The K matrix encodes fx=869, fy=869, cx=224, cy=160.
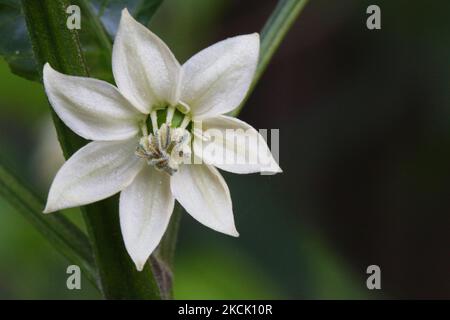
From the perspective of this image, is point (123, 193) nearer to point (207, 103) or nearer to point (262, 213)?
point (207, 103)

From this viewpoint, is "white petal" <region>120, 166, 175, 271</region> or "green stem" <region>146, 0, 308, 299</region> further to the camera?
"green stem" <region>146, 0, 308, 299</region>

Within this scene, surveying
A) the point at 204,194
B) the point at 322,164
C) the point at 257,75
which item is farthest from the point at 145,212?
the point at 322,164

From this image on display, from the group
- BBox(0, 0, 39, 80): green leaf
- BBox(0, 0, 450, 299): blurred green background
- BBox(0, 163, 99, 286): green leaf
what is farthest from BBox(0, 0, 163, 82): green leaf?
BBox(0, 0, 450, 299): blurred green background

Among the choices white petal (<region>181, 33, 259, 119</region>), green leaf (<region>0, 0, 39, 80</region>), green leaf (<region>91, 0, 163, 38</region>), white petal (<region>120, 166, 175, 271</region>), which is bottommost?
white petal (<region>120, 166, 175, 271</region>)

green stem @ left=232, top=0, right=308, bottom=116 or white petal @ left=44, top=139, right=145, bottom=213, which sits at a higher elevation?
green stem @ left=232, top=0, right=308, bottom=116

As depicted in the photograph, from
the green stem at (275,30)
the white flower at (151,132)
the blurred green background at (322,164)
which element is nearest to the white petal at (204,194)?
the white flower at (151,132)

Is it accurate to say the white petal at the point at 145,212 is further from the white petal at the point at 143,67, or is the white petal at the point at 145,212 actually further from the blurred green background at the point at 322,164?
the blurred green background at the point at 322,164

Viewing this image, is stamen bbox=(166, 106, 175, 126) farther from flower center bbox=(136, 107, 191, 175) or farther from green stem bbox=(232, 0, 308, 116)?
green stem bbox=(232, 0, 308, 116)
